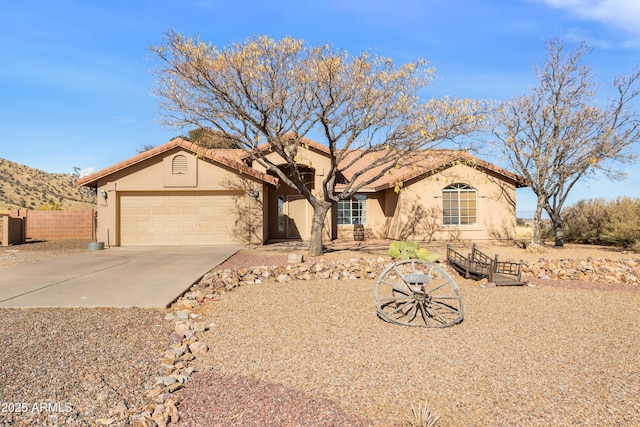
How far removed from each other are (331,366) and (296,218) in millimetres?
16783

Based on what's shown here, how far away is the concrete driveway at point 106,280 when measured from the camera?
23.4 ft

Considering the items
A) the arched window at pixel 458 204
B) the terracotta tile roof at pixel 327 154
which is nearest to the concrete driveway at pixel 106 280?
the terracotta tile roof at pixel 327 154

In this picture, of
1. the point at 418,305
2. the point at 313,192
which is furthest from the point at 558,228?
the point at 418,305

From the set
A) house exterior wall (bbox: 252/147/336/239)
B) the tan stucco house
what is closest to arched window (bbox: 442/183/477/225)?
the tan stucco house

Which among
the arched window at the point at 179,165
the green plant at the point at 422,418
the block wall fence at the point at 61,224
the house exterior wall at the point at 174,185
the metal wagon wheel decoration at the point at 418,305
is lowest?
the green plant at the point at 422,418

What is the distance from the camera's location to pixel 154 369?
436 centimetres

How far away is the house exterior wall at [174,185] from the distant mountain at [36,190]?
1247 inches

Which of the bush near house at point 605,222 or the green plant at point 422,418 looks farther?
the bush near house at point 605,222

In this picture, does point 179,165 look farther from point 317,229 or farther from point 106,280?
point 106,280

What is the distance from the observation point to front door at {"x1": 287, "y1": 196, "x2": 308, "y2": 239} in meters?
21.1

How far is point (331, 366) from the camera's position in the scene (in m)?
4.54

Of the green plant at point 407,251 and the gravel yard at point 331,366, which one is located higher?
the green plant at point 407,251

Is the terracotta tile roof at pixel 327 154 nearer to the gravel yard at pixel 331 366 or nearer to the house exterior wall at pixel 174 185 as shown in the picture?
the house exterior wall at pixel 174 185

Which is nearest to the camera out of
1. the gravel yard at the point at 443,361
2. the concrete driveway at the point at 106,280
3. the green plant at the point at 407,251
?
the gravel yard at the point at 443,361
